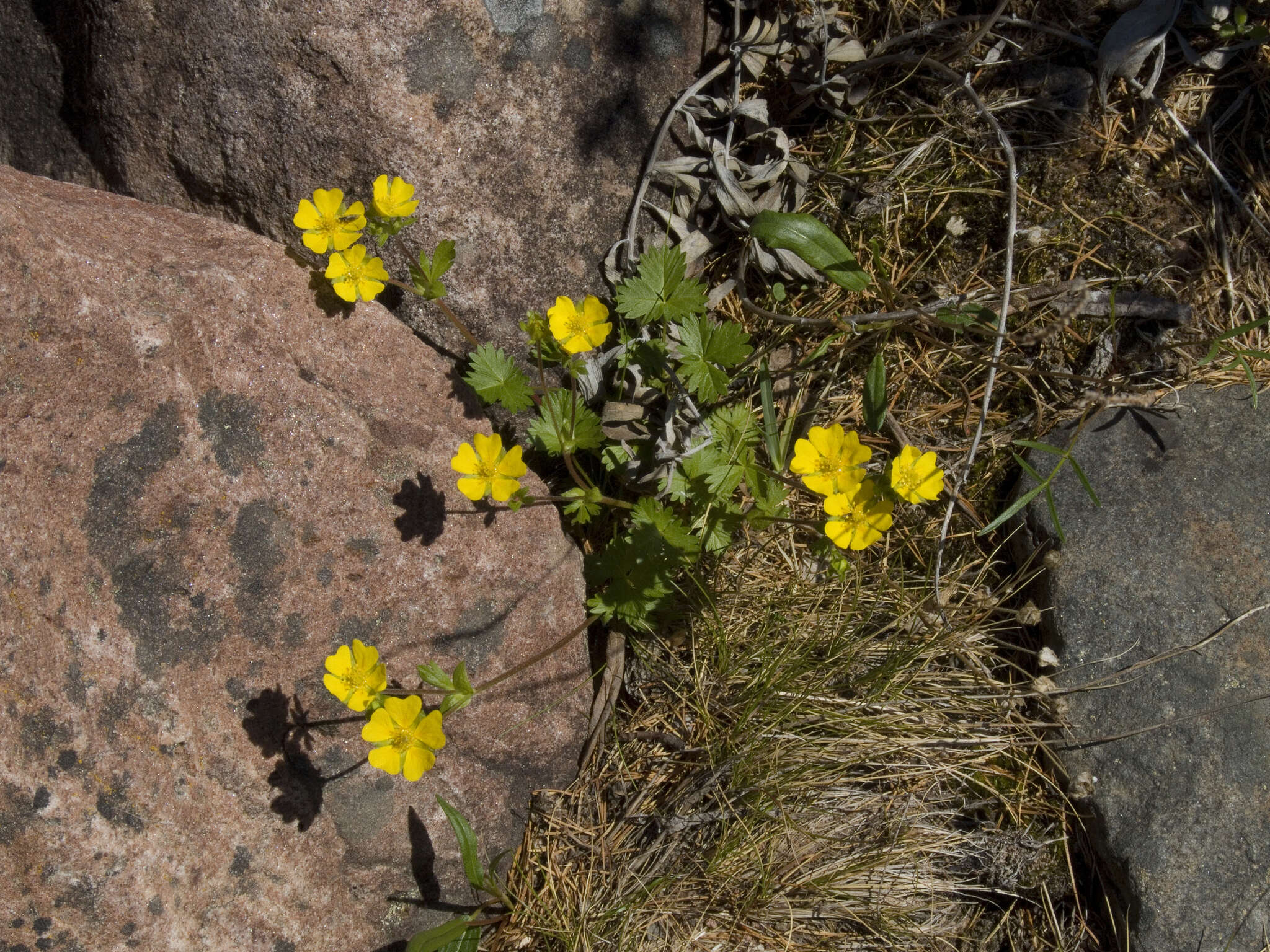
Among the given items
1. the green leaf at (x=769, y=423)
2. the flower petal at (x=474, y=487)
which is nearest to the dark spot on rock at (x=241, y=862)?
the flower petal at (x=474, y=487)

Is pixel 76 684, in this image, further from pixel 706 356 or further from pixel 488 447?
pixel 706 356

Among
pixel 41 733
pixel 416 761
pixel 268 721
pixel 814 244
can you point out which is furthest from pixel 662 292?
pixel 41 733

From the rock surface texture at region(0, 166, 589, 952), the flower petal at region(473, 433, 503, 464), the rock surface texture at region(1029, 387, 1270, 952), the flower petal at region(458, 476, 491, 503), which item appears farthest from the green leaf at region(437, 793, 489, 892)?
the rock surface texture at region(1029, 387, 1270, 952)

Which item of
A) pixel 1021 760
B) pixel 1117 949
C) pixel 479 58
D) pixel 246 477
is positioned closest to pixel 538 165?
pixel 479 58

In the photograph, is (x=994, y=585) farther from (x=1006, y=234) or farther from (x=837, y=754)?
(x=1006, y=234)

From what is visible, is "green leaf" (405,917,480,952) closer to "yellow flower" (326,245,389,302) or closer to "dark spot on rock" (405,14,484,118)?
"yellow flower" (326,245,389,302)
